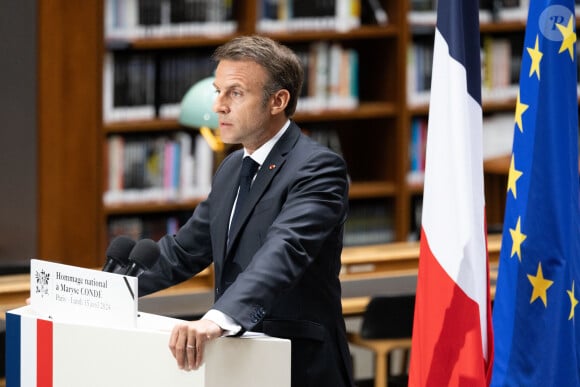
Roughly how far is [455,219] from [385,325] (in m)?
2.09

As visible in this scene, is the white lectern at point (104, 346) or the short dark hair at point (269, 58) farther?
the short dark hair at point (269, 58)

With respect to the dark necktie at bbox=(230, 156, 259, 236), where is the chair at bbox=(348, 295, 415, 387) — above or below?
below

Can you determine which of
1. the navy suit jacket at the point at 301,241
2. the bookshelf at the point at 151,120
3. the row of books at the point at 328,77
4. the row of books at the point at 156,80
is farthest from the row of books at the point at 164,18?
the navy suit jacket at the point at 301,241

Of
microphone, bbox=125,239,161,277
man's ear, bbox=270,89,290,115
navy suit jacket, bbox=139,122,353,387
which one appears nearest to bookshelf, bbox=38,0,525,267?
navy suit jacket, bbox=139,122,353,387

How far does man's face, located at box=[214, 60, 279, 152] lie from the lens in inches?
100

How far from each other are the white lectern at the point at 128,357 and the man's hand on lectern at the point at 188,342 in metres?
0.03

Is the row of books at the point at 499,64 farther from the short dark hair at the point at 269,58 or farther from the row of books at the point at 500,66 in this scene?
the short dark hair at the point at 269,58

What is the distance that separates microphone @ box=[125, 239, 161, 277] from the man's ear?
15.8 inches

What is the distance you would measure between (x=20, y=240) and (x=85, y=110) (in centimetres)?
74

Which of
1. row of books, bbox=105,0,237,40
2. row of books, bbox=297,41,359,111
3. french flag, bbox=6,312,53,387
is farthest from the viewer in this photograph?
row of books, bbox=297,41,359,111

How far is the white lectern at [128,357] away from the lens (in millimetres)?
2211

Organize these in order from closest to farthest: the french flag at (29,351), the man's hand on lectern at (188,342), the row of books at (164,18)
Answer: the man's hand on lectern at (188,342) < the french flag at (29,351) < the row of books at (164,18)

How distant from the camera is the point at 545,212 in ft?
8.81

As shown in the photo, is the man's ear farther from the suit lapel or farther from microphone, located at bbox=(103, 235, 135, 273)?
microphone, located at bbox=(103, 235, 135, 273)
